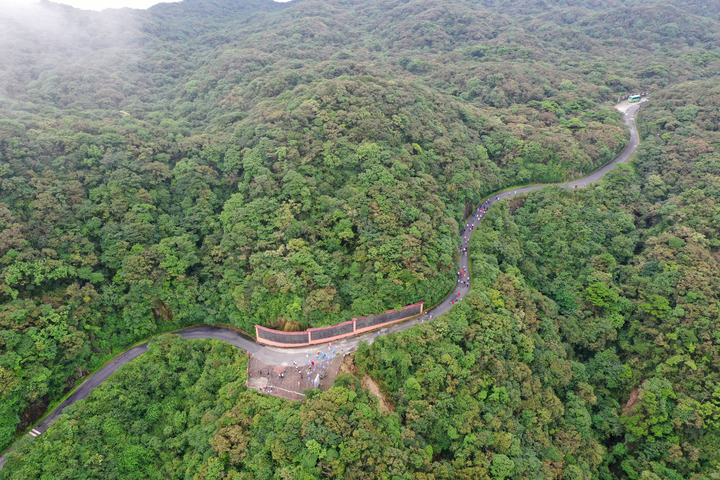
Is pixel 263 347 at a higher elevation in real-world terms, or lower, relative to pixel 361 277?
lower

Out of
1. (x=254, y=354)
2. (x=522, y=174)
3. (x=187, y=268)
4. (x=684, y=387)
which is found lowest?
(x=684, y=387)

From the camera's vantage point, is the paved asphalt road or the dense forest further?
the paved asphalt road

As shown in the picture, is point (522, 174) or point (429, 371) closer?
point (429, 371)

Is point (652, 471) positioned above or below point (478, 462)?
below

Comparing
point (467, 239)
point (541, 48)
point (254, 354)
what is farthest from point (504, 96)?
point (254, 354)

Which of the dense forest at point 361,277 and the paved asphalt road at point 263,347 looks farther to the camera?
the paved asphalt road at point 263,347

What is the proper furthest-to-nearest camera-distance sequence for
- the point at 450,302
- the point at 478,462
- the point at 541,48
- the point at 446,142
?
1. the point at 541,48
2. the point at 446,142
3. the point at 450,302
4. the point at 478,462

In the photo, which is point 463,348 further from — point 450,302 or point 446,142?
point 446,142

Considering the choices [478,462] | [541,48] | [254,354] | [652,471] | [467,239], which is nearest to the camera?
[478,462]
